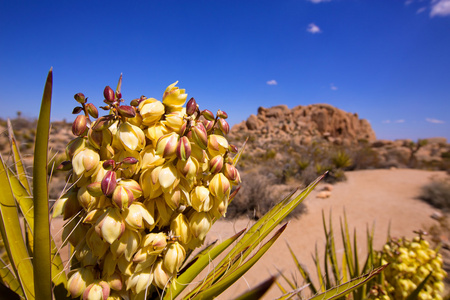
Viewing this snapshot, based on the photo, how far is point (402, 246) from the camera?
1443mm

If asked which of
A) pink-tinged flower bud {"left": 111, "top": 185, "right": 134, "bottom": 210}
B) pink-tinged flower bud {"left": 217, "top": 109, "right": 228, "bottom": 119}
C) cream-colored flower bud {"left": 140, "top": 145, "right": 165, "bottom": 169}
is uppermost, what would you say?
pink-tinged flower bud {"left": 217, "top": 109, "right": 228, "bottom": 119}

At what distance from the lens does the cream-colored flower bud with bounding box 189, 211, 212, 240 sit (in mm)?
574

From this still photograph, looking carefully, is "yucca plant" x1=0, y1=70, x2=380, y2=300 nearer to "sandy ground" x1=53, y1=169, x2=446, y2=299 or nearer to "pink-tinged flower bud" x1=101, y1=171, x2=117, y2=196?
"pink-tinged flower bud" x1=101, y1=171, x2=117, y2=196

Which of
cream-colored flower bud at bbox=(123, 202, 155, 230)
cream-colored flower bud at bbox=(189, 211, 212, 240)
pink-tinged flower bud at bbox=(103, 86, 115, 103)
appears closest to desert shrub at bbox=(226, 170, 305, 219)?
cream-colored flower bud at bbox=(189, 211, 212, 240)

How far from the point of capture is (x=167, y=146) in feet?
1.62

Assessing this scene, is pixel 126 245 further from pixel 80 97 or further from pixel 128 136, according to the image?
pixel 80 97

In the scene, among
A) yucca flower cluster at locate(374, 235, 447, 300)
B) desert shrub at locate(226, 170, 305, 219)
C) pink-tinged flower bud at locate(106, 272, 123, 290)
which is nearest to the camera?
pink-tinged flower bud at locate(106, 272, 123, 290)

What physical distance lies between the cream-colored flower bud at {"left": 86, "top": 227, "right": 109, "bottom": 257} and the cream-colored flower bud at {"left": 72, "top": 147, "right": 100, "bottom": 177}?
14cm

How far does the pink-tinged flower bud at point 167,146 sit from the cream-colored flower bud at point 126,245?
0.65 ft

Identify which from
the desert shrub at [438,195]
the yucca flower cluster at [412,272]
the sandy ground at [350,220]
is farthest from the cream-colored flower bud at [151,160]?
the desert shrub at [438,195]

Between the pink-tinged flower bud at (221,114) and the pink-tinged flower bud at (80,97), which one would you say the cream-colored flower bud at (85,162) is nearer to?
the pink-tinged flower bud at (80,97)

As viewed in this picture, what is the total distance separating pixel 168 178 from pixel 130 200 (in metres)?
0.09

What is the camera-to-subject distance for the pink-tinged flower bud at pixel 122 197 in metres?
0.46

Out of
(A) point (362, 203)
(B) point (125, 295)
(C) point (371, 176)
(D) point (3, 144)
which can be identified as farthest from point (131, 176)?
(D) point (3, 144)
